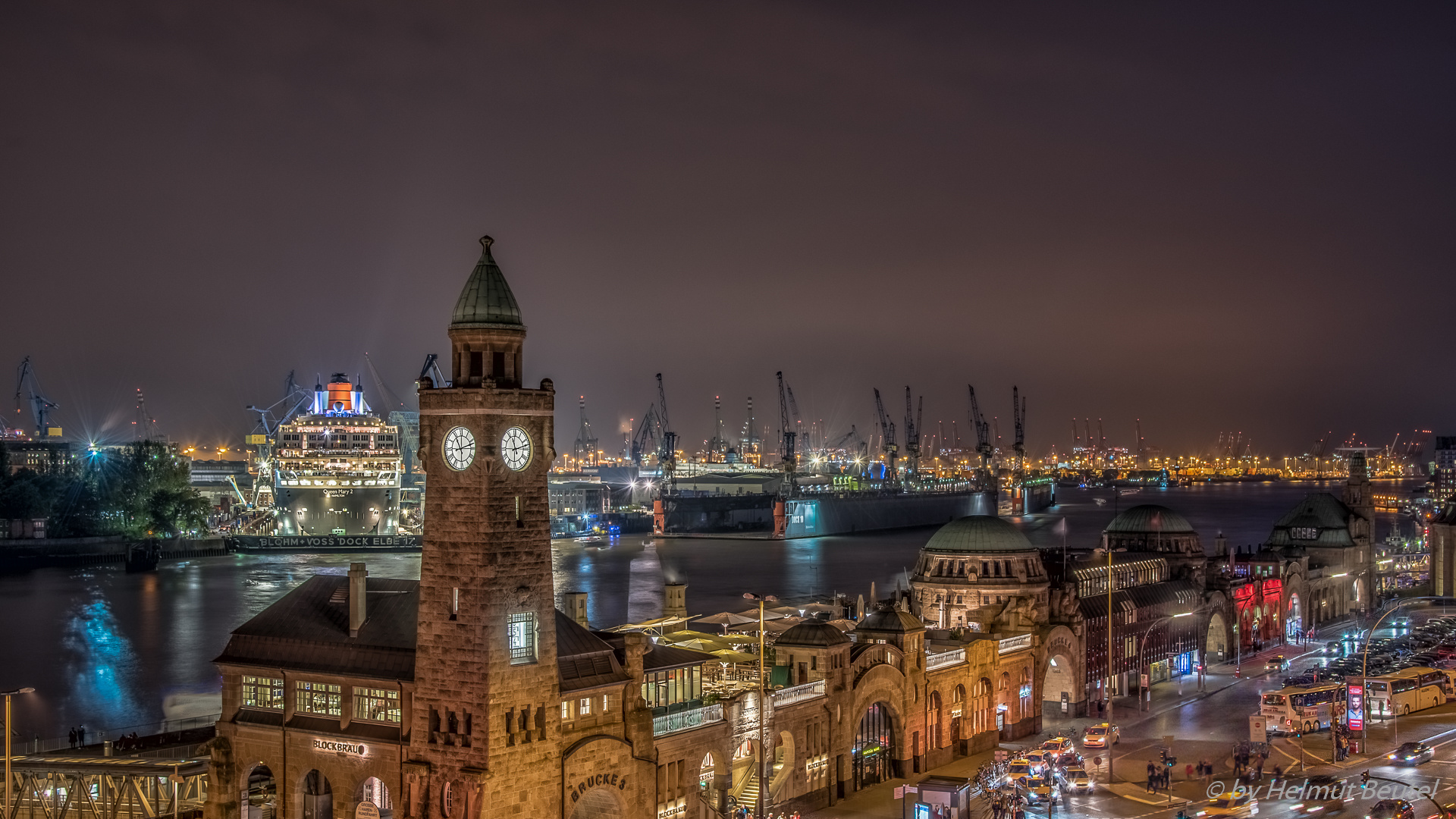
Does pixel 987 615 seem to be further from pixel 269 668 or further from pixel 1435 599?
pixel 1435 599

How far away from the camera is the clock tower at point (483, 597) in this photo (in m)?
40.4

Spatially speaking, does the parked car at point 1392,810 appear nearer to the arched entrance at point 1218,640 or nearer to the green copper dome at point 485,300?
the green copper dome at point 485,300

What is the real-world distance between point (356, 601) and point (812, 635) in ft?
63.5

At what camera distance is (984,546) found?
77.3 metres

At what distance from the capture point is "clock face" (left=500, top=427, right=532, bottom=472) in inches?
1630

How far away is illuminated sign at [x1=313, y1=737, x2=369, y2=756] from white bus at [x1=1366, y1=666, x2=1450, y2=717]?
51948 mm

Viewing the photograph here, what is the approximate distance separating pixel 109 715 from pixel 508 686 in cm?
5788

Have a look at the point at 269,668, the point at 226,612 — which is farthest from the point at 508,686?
the point at 226,612

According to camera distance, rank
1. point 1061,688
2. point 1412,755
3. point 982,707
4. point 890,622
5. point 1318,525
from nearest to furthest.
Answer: point 890,622 < point 1412,755 < point 982,707 < point 1061,688 < point 1318,525

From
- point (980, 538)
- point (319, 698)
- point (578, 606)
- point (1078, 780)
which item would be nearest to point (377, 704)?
point (319, 698)

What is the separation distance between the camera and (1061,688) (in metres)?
77.7

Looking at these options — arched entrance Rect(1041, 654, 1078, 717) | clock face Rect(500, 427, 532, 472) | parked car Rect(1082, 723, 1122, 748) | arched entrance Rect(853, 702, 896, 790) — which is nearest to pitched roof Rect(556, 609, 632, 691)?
clock face Rect(500, 427, 532, 472)

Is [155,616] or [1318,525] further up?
[1318,525]

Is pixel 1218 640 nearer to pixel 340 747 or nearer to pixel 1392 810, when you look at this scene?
pixel 1392 810
